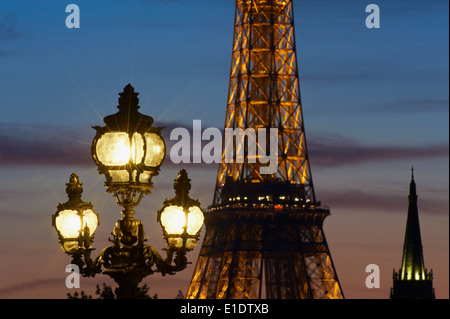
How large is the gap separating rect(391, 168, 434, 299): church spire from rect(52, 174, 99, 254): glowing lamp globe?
120 m

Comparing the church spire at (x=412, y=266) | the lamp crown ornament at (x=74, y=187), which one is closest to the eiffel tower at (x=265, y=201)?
the church spire at (x=412, y=266)

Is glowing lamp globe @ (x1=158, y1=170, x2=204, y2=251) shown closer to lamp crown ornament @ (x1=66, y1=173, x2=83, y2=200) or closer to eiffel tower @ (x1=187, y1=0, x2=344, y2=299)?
lamp crown ornament @ (x1=66, y1=173, x2=83, y2=200)

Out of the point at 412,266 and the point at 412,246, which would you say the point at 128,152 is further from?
the point at 412,246

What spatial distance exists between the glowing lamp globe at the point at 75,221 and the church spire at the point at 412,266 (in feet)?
394

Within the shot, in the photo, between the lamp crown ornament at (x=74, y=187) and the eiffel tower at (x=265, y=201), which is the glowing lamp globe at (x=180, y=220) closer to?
the lamp crown ornament at (x=74, y=187)

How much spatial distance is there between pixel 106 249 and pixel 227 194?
105 meters

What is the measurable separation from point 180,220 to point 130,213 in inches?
34.8

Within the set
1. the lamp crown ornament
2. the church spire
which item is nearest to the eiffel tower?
the church spire

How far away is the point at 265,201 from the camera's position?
135625 millimetres

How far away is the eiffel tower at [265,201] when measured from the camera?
129 meters

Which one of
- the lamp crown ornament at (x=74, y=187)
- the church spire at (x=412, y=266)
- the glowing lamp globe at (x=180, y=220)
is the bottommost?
the glowing lamp globe at (x=180, y=220)

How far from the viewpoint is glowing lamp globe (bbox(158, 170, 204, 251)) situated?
27391 millimetres
